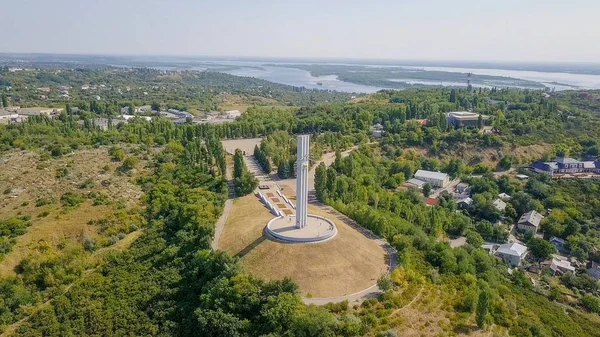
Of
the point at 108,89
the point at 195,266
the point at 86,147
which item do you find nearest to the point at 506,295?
the point at 195,266

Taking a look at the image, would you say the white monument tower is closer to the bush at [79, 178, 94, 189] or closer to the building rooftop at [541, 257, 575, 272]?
the bush at [79, 178, 94, 189]

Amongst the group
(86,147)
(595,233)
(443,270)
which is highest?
(86,147)

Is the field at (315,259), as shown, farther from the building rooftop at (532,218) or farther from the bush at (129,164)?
the building rooftop at (532,218)

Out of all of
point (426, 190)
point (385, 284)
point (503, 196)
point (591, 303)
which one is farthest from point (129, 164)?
point (503, 196)

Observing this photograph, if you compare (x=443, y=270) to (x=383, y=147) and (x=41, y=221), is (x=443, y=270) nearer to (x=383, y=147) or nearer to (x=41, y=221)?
(x=41, y=221)

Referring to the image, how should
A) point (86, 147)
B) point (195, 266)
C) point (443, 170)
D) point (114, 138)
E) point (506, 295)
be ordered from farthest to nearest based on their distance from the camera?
point (443, 170)
point (114, 138)
point (86, 147)
point (506, 295)
point (195, 266)

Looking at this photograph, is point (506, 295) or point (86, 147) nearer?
point (506, 295)
